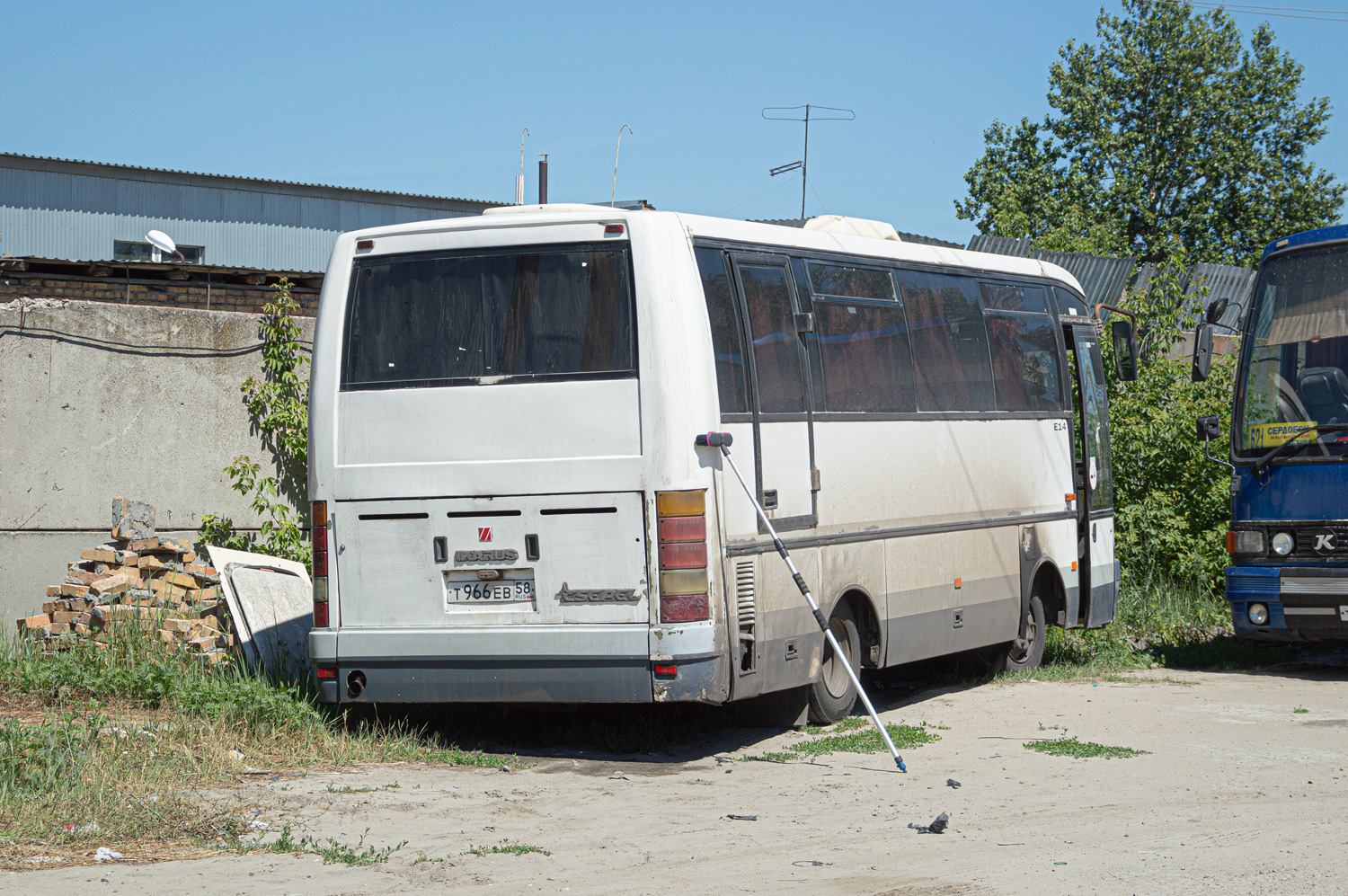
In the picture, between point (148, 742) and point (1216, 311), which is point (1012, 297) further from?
point (148, 742)

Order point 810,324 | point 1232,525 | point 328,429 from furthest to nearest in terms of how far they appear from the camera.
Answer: point 1232,525 → point 810,324 → point 328,429

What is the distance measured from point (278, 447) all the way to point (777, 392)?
552 centimetres

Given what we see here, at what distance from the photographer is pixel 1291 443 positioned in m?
11.6

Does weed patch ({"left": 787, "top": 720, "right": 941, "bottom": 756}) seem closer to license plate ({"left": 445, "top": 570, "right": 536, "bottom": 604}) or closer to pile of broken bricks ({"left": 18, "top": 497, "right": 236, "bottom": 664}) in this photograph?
license plate ({"left": 445, "top": 570, "right": 536, "bottom": 604})

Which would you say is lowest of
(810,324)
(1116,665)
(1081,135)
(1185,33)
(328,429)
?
(1116,665)

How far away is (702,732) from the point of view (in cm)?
935

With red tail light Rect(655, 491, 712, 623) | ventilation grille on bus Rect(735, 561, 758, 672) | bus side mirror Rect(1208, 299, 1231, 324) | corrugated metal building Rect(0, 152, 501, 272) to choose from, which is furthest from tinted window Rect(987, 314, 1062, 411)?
corrugated metal building Rect(0, 152, 501, 272)

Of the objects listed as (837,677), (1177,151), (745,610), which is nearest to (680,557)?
(745,610)

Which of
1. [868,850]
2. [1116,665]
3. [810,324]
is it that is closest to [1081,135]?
[1116,665]

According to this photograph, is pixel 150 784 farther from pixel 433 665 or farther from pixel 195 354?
pixel 195 354

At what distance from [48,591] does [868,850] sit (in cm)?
725

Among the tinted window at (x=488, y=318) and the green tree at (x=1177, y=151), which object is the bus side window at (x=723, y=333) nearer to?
the tinted window at (x=488, y=318)

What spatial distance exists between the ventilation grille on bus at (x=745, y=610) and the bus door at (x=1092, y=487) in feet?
17.1

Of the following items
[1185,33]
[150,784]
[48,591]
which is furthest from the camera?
[1185,33]
